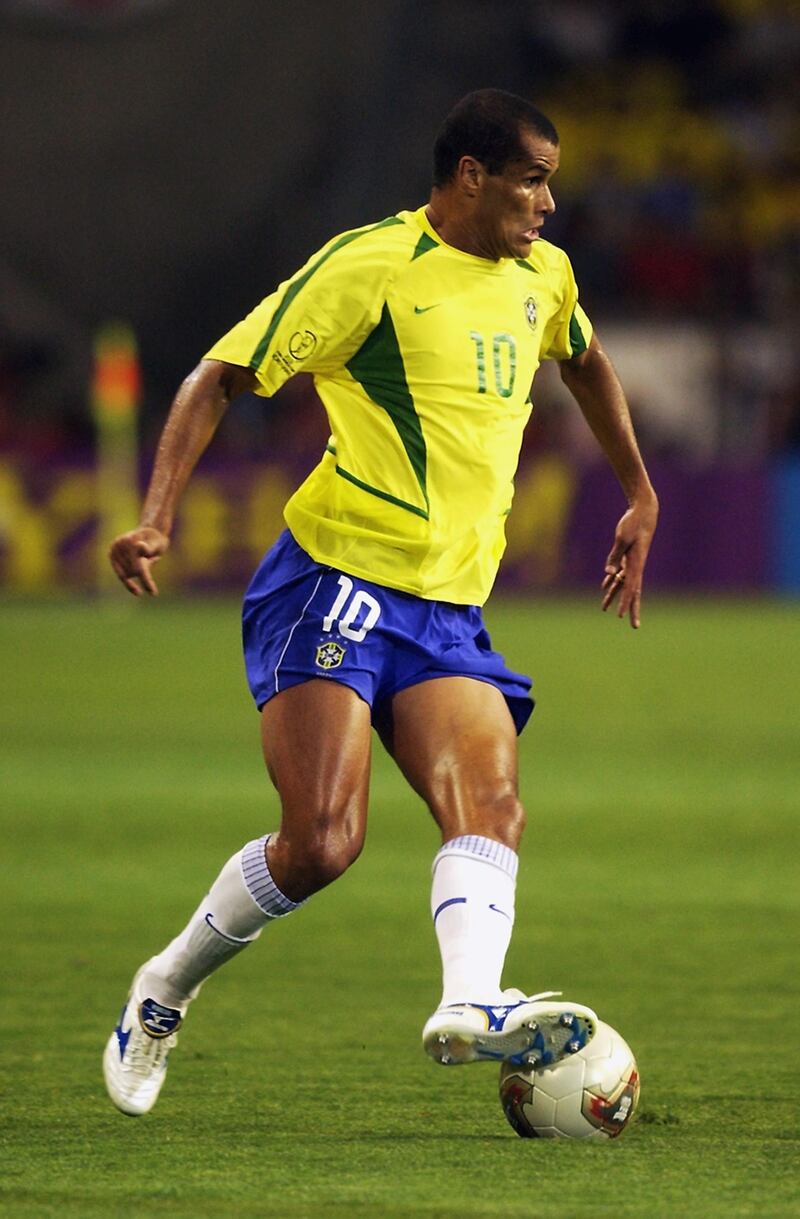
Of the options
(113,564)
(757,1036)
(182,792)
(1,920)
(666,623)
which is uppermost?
(113,564)

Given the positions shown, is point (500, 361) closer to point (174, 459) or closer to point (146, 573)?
point (174, 459)

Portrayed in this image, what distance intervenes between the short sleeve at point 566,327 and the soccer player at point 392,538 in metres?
0.10

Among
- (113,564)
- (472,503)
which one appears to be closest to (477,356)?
(472,503)

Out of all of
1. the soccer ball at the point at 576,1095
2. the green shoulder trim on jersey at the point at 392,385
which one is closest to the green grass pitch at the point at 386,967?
the soccer ball at the point at 576,1095

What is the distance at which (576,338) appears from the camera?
17.8 ft

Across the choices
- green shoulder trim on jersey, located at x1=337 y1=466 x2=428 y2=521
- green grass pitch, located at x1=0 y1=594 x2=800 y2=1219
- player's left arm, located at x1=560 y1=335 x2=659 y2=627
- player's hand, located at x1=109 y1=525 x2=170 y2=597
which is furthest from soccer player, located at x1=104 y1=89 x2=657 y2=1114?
green grass pitch, located at x1=0 y1=594 x2=800 y2=1219

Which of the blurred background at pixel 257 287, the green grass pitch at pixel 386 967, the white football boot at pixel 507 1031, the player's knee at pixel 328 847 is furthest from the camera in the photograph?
the blurred background at pixel 257 287

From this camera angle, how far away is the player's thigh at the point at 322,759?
4.87m

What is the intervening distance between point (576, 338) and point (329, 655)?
1.06 metres

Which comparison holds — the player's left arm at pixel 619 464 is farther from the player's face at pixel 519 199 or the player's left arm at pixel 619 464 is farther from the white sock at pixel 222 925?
the white sock at pixel 222 925

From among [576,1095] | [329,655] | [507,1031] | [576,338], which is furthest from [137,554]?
[576,1095]

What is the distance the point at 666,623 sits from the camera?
2233cm

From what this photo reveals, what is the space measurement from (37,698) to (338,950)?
8557 mm

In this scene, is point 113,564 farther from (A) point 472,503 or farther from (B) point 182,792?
(B) point 182,792
